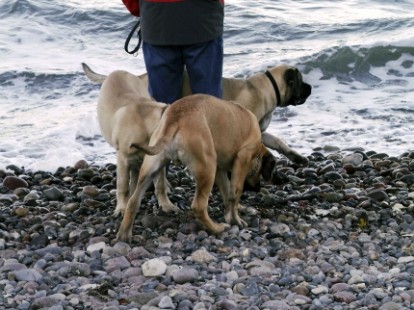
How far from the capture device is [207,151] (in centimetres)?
632

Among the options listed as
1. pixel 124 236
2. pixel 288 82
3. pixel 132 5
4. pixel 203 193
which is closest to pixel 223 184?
pixel 203 193

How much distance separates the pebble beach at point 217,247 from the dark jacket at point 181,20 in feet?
4.64

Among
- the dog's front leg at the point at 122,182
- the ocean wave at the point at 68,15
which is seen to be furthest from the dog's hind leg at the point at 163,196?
the ocean wave at the point at 68,15

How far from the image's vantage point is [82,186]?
27.8 ft

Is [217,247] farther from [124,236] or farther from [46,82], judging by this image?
[46,82]

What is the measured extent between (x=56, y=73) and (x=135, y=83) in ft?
22.8

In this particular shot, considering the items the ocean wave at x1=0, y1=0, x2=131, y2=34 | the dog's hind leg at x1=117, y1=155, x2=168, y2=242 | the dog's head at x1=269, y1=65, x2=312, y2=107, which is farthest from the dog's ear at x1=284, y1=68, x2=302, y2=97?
the ocean wave at x1=0, y1=0, x2=131, y2=34

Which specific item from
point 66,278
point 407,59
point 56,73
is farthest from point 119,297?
point 407,59

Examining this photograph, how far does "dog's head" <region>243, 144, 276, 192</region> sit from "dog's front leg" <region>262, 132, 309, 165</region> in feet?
6.51

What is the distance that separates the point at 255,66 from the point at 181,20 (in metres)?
7.81

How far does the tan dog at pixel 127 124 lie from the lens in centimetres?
675

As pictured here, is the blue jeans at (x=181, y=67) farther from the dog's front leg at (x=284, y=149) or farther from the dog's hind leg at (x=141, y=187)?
the dog's front leg at (x=284, y=149)

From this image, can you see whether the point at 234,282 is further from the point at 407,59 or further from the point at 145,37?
the point at 407,59

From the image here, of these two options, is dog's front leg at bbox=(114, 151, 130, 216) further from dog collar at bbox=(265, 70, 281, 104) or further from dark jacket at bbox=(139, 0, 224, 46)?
dog collar at bbox=(265, 70, 281, 104)
